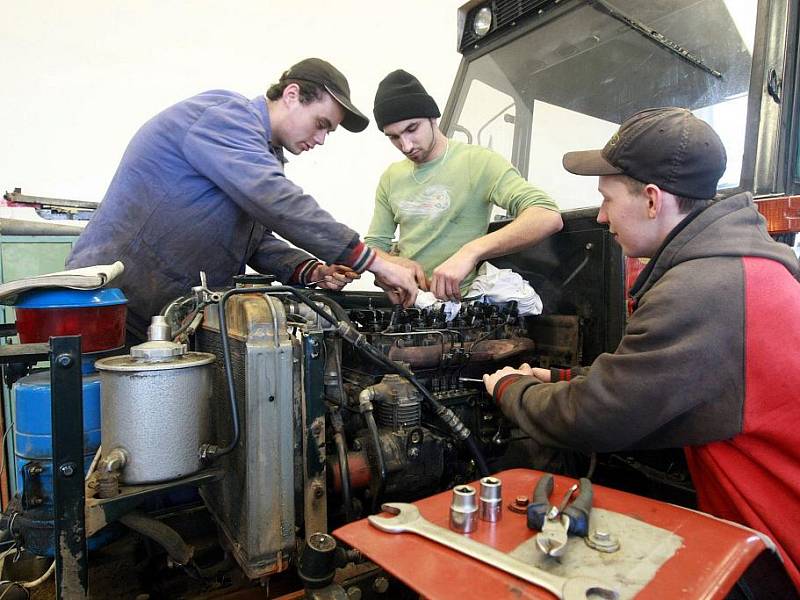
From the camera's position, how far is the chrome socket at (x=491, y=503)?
0.86m

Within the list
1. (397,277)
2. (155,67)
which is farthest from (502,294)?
(155,67)

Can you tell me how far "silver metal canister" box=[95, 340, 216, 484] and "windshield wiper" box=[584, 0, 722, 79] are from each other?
1.84 m

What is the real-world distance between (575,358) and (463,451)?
1.78 feet

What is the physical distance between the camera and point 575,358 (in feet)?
5.72

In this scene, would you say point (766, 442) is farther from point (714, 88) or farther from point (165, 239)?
point (165, 239)

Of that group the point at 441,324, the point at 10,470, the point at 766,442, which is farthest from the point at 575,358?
the point at 10,470

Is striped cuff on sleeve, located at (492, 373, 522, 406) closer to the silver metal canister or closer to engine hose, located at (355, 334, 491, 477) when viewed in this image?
engine hose, located at (355, 334, 491, 477)

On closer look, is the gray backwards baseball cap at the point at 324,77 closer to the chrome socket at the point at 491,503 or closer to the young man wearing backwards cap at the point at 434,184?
the young man wearing backwards cap at the point at 434,184

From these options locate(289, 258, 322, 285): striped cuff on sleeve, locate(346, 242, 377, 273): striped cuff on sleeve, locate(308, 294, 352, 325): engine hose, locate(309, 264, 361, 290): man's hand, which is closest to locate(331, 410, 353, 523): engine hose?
locate(308, 294, 352, 325): engine hose

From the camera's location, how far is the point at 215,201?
1866 millimetres

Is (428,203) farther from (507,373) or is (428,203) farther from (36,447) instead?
(36,447)

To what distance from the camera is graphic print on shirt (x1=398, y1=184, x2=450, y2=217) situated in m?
2.23

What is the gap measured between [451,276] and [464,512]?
3.18 feet

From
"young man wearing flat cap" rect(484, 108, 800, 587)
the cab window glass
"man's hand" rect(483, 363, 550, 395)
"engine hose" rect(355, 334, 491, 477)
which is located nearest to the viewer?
"young man wearing flat cap" rect(484, 108, 800, 587)
